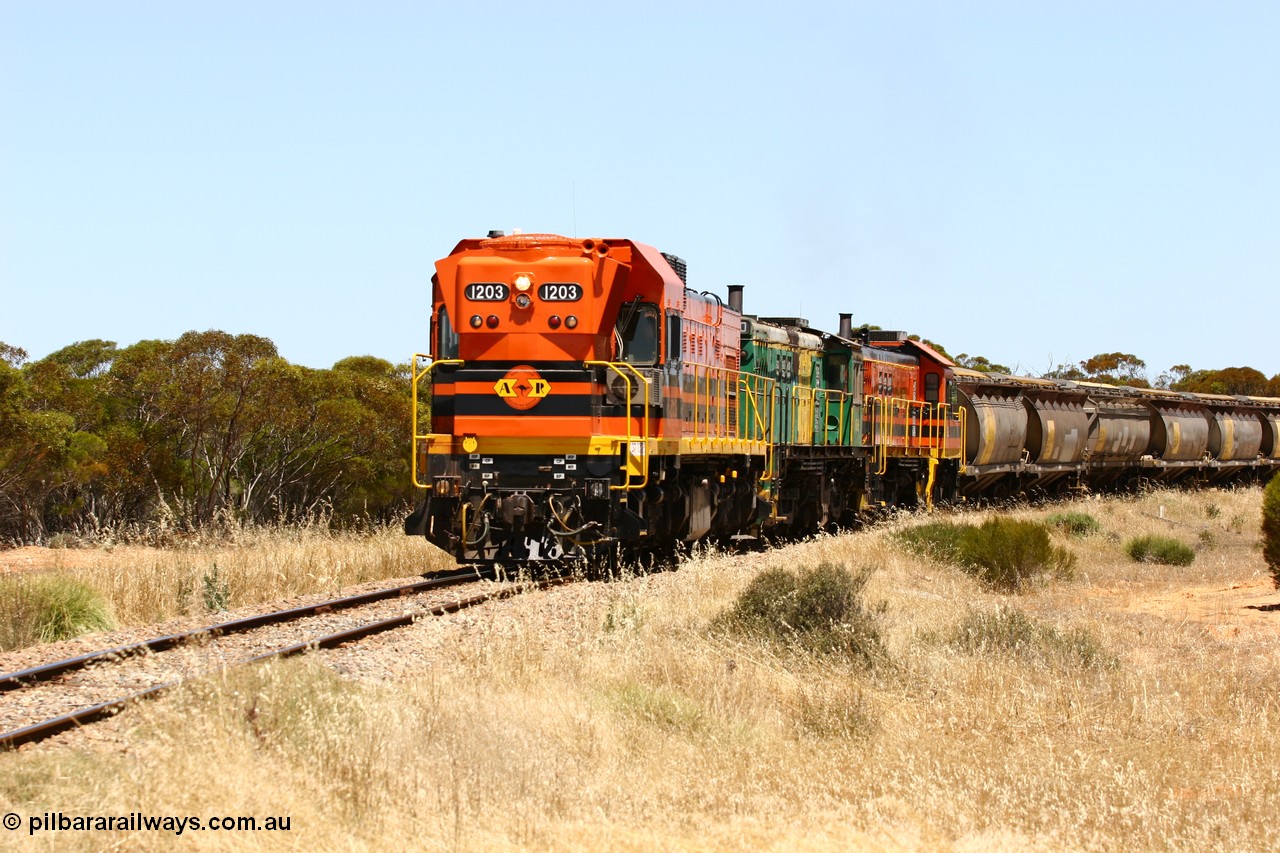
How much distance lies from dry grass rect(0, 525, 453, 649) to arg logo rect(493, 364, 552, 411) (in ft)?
9.12

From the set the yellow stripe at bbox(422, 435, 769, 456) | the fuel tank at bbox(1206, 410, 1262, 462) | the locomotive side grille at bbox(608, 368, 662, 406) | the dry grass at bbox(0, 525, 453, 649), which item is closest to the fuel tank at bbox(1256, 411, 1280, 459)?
the fuel tank at bbox(1206, 410, 1262, 462)

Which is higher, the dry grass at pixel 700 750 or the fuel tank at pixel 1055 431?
the fuel tank at pixel 1055 431

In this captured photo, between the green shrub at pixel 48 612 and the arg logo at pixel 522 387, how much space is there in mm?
4630

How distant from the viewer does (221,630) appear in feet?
39.3

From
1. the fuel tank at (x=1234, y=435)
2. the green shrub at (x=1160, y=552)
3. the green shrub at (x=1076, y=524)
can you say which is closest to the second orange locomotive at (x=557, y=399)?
the green shrub at (x=1160, y=552)

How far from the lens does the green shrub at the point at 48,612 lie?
1234 centimetres

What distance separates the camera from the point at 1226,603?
1591 centimetres

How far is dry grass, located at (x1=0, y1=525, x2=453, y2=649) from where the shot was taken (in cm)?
1408

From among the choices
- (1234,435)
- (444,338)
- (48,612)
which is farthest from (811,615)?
(1234,435)

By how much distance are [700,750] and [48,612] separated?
7.19 meters

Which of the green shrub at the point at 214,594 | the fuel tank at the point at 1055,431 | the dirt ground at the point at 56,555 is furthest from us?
the fuel tank at the point at 1055,431

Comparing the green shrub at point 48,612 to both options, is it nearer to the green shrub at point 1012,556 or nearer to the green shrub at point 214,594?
the green shrub at point 214,594

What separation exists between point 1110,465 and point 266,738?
3734 centimetres

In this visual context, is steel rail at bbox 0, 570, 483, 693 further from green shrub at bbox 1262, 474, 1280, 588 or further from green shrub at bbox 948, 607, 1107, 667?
green shrub at bbox 1262, 474, 1280, 588
